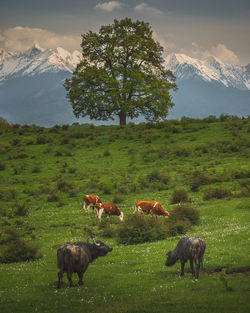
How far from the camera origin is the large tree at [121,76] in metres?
65.0

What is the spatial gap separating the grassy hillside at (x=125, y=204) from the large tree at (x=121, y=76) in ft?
13.0

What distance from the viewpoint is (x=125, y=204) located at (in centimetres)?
3538

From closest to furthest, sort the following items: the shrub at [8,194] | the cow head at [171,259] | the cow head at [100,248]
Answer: the cow head at [171,259] < the cow head at [100,248] < the shrub at [8,194]

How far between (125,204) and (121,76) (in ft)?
122

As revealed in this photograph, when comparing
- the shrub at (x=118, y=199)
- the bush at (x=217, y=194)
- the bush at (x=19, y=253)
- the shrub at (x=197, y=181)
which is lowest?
the bush at (x=19, y=253)

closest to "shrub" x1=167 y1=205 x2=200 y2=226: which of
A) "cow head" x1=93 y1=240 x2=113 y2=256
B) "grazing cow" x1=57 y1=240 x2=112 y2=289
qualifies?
"cow head" x1=93 y1=240 x2=113 y2=256

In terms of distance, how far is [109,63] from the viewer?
68.7 m

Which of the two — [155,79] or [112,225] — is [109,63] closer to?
[155,79]

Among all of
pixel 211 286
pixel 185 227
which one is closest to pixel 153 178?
pixel 185 227

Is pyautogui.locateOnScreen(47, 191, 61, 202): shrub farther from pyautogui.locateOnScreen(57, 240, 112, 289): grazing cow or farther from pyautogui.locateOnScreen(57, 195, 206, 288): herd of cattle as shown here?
pyautogui.locateOnScreen(57, 240, 112, 289): grazing cow

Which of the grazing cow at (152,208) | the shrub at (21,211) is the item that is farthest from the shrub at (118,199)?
the shrub at (21,211)

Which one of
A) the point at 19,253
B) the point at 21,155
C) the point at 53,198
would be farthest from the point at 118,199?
the point at 21,155

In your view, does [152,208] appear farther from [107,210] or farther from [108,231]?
[108,231]

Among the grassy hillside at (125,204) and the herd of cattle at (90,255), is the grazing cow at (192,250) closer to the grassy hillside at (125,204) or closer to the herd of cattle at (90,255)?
→ the herd of cattle at (90,255)
